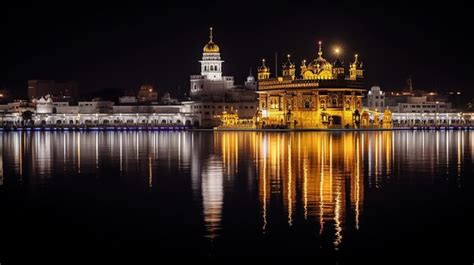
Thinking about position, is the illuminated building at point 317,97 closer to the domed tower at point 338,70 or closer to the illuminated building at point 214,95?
the domed tower at point 338,70

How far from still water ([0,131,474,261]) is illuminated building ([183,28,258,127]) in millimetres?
74751

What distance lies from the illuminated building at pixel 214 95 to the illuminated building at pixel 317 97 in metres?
16.9

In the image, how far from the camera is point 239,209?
1549 cm

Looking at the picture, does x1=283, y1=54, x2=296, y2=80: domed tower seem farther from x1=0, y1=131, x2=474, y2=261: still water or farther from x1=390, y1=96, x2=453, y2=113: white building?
x1=0, y1=131, x2=474, y2=261: still water

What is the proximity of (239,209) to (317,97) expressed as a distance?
2510 inches

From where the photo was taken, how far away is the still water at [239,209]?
40.6ft

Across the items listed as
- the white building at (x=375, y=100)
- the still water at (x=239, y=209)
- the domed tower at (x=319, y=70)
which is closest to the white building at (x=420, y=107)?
the white building at (x=375, y=100)

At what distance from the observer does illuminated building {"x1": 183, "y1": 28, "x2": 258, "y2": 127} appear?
101188mm

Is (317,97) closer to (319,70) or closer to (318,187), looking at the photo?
(319,70)

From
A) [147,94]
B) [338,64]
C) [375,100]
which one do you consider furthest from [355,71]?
[147,94]

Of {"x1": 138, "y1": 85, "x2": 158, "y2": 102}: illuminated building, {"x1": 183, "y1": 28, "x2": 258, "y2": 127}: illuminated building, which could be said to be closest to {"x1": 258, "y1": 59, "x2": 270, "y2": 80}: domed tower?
{"x1": 183, "y1": 28, "x2": 258, "y2": 127}: illuminated building

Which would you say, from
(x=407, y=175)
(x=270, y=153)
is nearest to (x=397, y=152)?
(x=270, y=153)

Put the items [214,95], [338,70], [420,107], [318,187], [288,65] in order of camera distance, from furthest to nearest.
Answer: [420,107] → [214,95] → [288,65] → [338,70] → [318,187]

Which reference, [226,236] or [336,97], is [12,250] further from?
[336,97]
